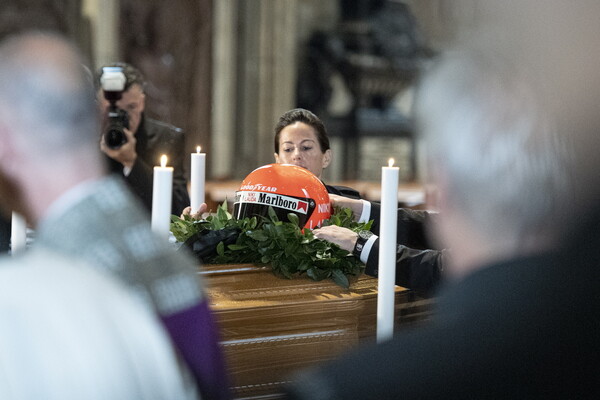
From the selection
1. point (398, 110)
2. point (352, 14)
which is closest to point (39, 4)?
point (352, 14)

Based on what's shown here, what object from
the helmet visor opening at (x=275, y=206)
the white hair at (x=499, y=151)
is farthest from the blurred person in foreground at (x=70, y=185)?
the helmet visor opening at (x=275, y=206)

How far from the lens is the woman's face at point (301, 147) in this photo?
3635 mm

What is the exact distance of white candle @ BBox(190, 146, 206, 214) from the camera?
107 inches

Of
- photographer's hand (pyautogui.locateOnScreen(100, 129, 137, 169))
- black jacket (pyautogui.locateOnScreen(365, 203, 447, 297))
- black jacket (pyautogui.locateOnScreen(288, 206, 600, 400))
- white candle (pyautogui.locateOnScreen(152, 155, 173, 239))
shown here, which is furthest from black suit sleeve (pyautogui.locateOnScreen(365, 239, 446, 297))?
photographer's hand (pyautogui.locateOnScreen(100, 129, 137, 169))

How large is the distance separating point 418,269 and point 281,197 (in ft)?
1.45

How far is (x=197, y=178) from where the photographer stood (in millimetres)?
2762

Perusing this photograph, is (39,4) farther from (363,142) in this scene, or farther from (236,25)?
(363,142)

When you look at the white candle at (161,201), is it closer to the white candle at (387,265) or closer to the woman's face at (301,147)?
the white candle at (387,265)

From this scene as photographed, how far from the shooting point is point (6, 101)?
92 cm

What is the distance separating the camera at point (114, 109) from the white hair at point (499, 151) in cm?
301

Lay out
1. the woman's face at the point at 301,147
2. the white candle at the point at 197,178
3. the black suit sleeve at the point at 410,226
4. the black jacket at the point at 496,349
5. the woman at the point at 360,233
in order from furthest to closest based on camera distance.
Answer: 1. the woman's face at the point at 301,147
2. the black suit sleeve at the point at 410,226
3. the white candle at the point at 197,178
4. the woman at the point at 360,233
5. the black jacket at the point at 496,349

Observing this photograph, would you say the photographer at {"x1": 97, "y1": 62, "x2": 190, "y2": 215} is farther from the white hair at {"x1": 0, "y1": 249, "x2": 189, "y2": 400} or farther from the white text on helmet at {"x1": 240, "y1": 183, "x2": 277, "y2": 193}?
the white hair at {"x1": 0, "y1": 249, "x2": 189, "y2": 400}

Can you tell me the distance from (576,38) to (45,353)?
2.11 ft

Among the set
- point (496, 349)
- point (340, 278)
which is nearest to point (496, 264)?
point (496, 349)
